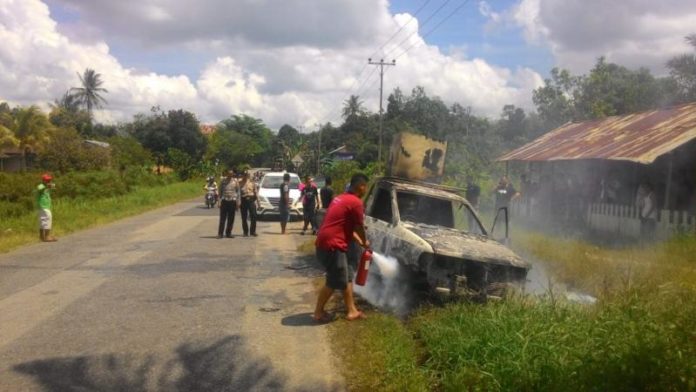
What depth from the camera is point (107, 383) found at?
16.3 ft

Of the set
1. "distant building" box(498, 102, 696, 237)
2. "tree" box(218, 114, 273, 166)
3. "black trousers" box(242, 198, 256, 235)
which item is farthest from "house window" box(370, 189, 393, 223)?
"tree" box(218, 114, 273, 166)

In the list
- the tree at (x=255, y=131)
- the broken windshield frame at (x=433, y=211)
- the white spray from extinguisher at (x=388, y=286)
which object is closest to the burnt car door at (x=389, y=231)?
the white spray from extinguisher at (x=388, y=286)

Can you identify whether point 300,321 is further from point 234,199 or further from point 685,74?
point 685,74

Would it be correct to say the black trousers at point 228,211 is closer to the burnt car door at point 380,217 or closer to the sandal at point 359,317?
the burnt car door at point 380,217

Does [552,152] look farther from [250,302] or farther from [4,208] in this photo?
[4,208]

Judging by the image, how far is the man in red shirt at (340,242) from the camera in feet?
22.9

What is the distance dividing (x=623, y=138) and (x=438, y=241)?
383 inches

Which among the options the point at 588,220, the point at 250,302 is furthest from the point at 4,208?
the point at 588,220

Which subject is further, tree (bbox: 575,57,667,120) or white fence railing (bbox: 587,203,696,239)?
tree (bbox: 575,57,667,120)

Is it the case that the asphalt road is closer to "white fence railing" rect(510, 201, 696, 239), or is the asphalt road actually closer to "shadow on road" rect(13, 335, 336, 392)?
"shadow on road" rect(13, 335, 336, 392)

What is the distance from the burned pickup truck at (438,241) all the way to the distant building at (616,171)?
15.2 ft

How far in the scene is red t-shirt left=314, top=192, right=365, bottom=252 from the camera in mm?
7000

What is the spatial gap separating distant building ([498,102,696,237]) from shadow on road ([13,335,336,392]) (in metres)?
9.28

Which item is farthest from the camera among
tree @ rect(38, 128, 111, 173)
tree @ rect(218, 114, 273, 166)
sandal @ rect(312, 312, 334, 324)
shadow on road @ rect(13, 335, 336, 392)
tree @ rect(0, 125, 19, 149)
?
tree @ rect(218, 114, 273, 166)
